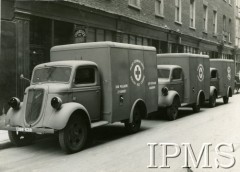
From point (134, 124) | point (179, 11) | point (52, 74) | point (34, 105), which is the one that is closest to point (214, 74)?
point (179, 11)

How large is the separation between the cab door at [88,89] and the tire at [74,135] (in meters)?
0.54

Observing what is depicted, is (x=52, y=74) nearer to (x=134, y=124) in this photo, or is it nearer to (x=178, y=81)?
(x=134, y=124)

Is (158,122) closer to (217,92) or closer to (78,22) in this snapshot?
(78,22)

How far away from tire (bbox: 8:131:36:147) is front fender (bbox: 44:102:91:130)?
1245 mm

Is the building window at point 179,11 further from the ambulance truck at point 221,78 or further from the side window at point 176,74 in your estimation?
the side window at point 176,74

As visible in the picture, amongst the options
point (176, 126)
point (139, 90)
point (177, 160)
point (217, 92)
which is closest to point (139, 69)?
point (139, 90)

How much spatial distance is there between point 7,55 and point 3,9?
4.87ft

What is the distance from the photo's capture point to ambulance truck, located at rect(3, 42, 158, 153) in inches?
320

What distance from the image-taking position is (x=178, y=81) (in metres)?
14.2

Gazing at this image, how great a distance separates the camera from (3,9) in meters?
12.3

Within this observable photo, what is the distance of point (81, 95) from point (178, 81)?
245 inches

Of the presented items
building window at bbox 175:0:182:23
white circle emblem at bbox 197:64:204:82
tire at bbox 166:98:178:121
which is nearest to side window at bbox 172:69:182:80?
tire at bbox 166:98:178:121

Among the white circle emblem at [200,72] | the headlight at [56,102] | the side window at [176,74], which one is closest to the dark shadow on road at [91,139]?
the headlight at [56,102]

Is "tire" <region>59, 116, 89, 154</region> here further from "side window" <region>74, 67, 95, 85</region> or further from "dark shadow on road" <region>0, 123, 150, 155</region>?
"side window" <region>74, 67, 95, 85</region>
